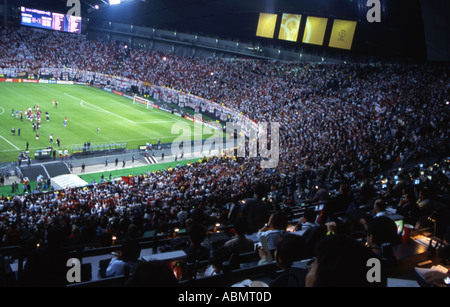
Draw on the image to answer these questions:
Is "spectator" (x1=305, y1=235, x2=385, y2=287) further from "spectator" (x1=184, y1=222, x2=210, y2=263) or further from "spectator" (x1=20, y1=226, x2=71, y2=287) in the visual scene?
"spectator" (x1=20, y1=226, x2=71, y2=287)

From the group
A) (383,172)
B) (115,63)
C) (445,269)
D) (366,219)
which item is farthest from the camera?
(115,63)

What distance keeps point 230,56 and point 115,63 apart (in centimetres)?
2350

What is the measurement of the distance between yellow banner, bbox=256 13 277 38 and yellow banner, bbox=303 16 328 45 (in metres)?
6.56

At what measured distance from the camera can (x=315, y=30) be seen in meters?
54.8

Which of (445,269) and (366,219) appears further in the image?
(366,219)

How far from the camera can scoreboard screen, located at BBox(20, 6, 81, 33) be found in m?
76.9

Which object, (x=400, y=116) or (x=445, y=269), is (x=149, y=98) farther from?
(x=445, y=269)

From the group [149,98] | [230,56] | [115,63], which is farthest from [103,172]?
[115,63]

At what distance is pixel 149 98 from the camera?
64.2 metres

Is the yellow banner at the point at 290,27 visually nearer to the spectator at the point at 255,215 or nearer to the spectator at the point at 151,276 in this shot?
the spectator at the point at 255,215

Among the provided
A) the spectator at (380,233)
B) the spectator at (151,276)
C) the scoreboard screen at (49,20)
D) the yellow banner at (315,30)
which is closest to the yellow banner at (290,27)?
the yellow banner at (315,30)

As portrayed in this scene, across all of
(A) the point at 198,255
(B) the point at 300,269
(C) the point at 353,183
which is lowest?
(C) the point at 353,183

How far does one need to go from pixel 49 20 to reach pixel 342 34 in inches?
2234

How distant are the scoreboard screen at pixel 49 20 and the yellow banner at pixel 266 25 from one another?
4042cm
